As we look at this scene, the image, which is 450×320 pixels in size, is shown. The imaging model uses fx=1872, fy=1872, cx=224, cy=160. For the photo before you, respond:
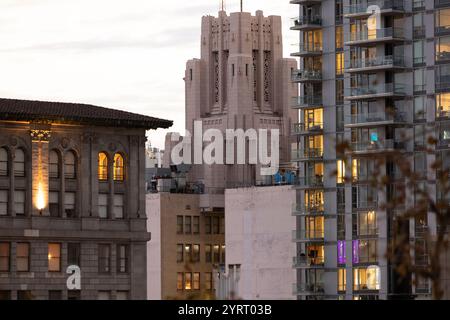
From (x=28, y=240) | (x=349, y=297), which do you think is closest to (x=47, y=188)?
(x=28, y=240)

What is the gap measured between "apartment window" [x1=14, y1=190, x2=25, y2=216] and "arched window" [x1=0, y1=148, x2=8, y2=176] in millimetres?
1857

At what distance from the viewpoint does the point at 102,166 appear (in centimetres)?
15762

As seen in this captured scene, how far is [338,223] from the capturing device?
547ft

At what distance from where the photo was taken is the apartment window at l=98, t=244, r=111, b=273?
154125 millimetres

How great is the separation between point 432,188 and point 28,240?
33573 mm

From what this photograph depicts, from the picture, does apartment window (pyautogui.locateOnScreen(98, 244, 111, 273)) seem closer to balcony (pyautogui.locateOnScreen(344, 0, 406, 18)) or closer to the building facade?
the building facade

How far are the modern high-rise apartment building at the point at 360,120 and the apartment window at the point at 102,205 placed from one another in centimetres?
1994

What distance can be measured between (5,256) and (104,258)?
9.41 meters

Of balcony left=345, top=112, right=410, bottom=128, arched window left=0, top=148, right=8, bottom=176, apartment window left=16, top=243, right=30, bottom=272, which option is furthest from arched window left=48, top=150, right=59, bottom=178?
balcony left=345, top=112, right=410, bottom=128

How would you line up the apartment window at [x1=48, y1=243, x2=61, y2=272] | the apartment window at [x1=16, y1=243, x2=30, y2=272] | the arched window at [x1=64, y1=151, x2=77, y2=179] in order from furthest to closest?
the arched window at [x1=64, y1=151, x2=77, y2=179]
the apartment window at [x1=48, y1=243, x2=61, y2=272]
the apartment window at [x1=16, y1=243, x2=30, y2=272]

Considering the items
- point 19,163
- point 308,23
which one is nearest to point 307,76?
point 308,23

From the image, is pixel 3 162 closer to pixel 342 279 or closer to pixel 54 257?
pixel 54 257
